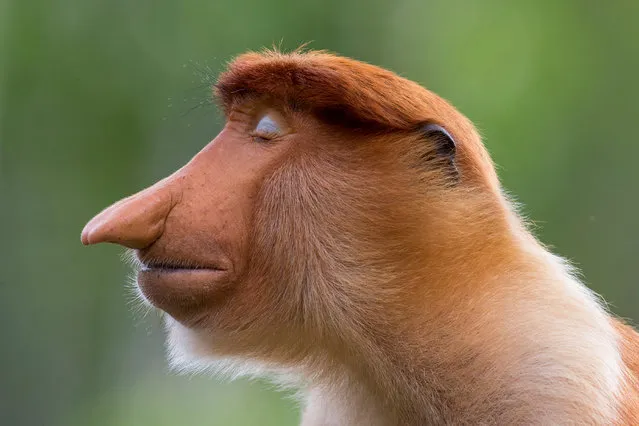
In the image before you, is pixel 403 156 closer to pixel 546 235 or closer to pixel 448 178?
pixel 448 178

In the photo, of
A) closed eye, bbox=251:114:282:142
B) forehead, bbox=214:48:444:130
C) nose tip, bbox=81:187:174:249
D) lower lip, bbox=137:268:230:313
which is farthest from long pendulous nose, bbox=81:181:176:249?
forehead, bbox=214:48:444:130

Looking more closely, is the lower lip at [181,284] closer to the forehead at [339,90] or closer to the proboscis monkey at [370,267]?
the proboscis monkey at [370,267]

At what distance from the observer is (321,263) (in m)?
2.21

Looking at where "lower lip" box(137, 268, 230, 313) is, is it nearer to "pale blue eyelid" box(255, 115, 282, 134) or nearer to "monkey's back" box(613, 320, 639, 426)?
"pale blue eyelid" box(255, 115, 282, 134)

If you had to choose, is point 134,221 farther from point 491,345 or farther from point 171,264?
point 491,345

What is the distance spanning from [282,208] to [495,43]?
11.6ft

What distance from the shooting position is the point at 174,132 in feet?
15.1

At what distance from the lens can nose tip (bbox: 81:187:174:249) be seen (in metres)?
1.96

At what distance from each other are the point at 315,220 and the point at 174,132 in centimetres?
253

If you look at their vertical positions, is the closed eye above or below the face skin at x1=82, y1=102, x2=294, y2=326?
above

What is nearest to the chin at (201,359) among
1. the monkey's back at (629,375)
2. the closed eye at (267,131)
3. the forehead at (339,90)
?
the closed eye at (267,131)

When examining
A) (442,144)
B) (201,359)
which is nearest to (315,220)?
(442,144)

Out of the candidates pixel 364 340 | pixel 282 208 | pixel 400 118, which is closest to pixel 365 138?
pixel 400 118

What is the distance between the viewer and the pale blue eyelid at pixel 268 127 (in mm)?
2342
